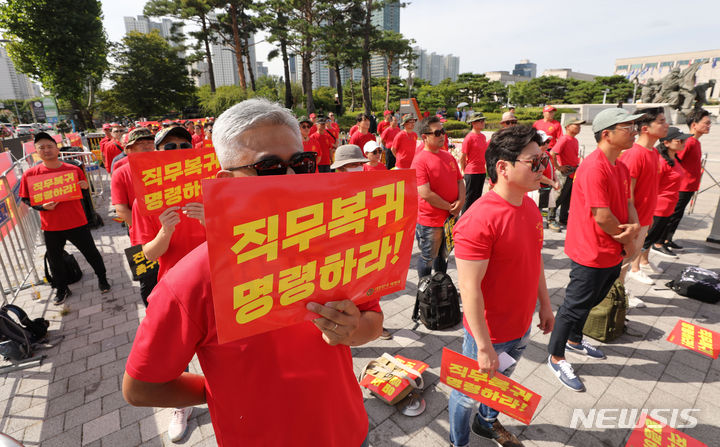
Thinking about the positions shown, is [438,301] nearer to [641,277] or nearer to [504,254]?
[504,254]

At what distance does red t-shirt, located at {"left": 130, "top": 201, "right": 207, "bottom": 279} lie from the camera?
2564 mm

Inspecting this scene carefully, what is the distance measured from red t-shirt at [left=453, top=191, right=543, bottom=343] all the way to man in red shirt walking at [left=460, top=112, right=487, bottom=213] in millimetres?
4806

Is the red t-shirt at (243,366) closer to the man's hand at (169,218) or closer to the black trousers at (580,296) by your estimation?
the man's hand at (169,218)

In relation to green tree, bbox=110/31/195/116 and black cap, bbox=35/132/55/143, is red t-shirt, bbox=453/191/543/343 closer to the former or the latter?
black cap, bbox=35/132/55/143

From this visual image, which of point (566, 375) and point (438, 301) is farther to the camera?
point (438, 301)

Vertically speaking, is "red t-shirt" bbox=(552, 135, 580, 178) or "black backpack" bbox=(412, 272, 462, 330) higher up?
"red t-shirt" bbox=(552, 135, 580, 178)

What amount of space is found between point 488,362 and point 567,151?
6416mm

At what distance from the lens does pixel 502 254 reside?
2076 mm

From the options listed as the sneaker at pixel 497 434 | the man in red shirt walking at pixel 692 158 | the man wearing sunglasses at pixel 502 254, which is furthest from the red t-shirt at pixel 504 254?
the man in red shirt walking at pixel 692 158

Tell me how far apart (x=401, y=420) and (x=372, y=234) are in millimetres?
2440

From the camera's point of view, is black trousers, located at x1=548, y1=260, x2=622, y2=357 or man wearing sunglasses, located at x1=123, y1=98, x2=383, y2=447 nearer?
man wearing sunglasses, located at x1=123, y1=98, x2=383, y2=447

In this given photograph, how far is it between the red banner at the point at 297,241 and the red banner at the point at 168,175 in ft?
5.63

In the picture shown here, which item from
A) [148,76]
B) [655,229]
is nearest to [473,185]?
[655,229]

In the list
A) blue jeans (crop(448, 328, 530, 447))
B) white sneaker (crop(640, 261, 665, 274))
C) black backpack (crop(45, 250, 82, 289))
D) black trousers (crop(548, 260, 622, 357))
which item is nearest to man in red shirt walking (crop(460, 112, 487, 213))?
white sneaker (crop(640, 261, 665, 274))
